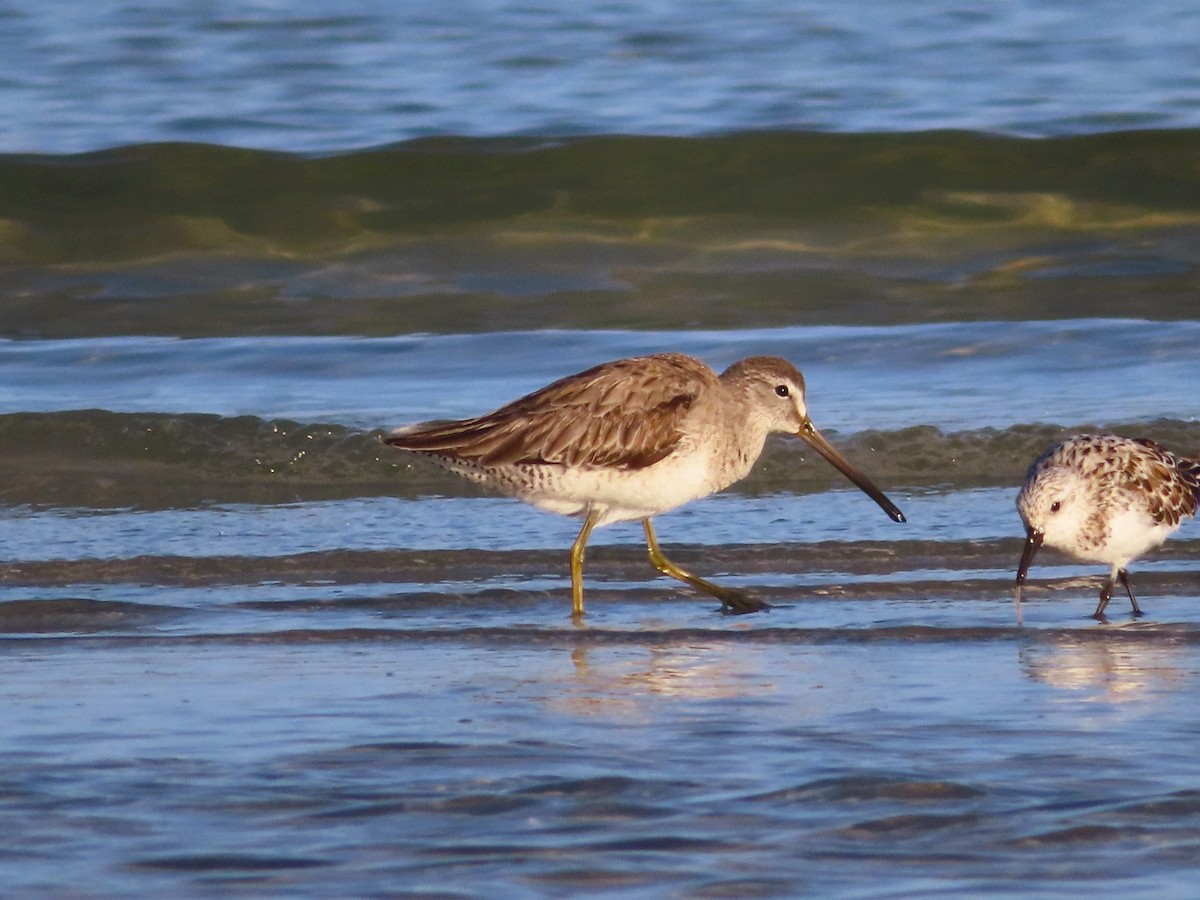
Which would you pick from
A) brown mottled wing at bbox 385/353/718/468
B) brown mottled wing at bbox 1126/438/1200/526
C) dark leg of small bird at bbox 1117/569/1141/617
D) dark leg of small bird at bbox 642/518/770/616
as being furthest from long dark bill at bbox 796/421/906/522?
dark leg of small bird at bbox 1117/569/1141/617

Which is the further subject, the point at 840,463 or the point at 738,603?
the point at 840,463

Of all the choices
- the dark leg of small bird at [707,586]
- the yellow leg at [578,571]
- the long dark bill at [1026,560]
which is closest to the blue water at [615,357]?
the dark leg of small bird at [707,586]

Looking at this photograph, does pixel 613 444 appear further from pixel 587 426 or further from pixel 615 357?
pixel 615 357

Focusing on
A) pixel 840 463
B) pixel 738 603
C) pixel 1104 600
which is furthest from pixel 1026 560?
pixel 840 463

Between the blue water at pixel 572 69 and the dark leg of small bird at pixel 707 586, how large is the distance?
10.6 metres

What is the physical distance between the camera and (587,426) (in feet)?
25.3

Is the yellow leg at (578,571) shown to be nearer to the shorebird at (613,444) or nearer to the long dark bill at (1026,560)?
the shorebird at (613,444)

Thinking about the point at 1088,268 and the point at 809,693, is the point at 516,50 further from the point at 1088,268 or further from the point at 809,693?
the point at 809,693

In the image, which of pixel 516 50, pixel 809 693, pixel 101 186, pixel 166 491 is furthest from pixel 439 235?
pixel 809 693

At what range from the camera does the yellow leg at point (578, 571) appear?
23.6ft

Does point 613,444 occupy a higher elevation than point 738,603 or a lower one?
higher

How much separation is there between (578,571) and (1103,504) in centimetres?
187

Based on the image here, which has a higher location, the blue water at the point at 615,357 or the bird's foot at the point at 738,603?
the blue water at the point at 615,357

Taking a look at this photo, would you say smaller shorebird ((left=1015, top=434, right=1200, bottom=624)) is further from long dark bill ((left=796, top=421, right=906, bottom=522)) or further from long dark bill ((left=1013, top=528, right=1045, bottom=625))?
long dark bill ((left=796, top=421, right=906, bottom=522))
